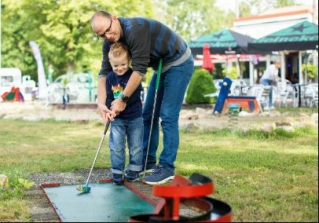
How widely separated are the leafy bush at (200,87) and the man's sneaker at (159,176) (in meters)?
10.9

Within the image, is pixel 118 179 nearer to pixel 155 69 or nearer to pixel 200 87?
pixel 155 69

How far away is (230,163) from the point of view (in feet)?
16.5

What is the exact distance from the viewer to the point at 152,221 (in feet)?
7.63

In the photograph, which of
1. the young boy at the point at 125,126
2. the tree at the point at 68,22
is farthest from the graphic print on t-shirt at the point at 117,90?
the tree at the point at 68,22

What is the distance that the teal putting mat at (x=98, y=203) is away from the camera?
10.2ft

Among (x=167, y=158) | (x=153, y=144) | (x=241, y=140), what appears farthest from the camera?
(x=241, y=140)

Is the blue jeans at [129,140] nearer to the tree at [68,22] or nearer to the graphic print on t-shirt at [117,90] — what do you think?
the graphic print on t-shirt at [117,90]

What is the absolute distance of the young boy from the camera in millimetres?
4250

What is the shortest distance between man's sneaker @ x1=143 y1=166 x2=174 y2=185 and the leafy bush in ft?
35.7

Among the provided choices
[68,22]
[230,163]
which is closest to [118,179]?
[230,163]

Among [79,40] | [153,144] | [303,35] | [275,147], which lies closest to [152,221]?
[153,144]

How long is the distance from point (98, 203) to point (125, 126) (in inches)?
38.7

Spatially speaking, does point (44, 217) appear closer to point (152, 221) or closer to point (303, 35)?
point (152, 221)

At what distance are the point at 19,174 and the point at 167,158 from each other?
130 cm
